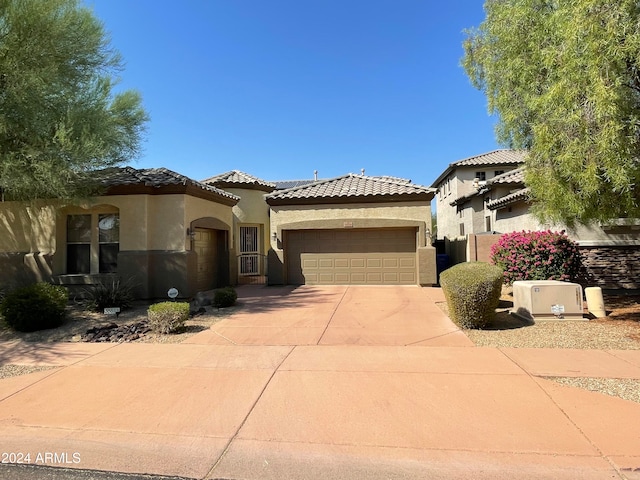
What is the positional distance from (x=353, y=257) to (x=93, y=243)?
9.09 metres

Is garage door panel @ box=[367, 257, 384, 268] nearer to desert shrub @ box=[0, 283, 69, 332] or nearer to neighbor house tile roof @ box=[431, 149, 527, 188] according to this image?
desert shrub @ box=[0, 283, 69, 332]

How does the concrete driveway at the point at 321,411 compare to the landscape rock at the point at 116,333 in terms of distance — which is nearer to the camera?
the concrete driveway at the point at 321,411

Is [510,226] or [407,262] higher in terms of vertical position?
[510,226]

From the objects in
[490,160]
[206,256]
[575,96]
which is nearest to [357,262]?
[206,256]

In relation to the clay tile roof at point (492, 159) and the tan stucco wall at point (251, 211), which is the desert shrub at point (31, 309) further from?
the clay tile roof at point (492, 159)

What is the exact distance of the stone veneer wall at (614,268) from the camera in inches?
499

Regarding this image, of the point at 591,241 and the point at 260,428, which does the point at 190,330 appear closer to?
the point at 260,428

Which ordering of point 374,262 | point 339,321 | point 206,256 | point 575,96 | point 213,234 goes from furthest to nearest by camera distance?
point 374,262 < point 213,234 < point 206,256 < point 339,321 < point 575,96

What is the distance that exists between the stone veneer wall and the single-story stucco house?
5.04m

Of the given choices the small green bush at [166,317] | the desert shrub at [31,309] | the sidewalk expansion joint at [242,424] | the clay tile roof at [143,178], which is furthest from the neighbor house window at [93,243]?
the sidewalk expansion joint at [242,424]

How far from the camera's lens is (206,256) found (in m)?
14.8

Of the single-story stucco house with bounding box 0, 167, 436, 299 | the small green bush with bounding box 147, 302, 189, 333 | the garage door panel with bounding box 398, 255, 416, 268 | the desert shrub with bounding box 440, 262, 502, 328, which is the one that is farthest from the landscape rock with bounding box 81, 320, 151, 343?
the garage door panel with bounding box 398, 255, 416, 268

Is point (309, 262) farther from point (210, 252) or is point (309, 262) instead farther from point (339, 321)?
point (339, 321)

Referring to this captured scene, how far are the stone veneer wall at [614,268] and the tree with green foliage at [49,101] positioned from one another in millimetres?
14257
